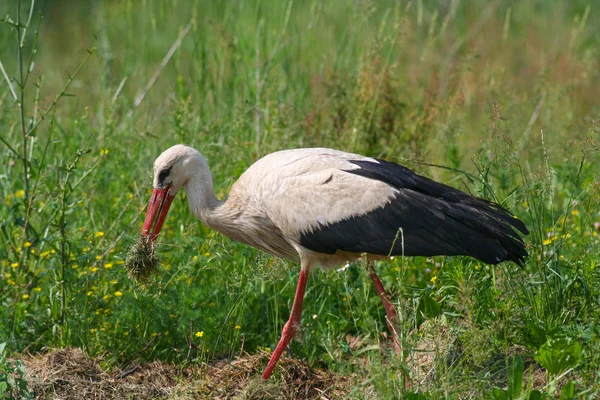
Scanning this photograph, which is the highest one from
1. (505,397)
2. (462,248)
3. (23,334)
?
(462,248)

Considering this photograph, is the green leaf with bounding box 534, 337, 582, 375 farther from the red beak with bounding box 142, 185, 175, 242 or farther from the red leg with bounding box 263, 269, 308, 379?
the red beak with bounding box 142, 185, 175, 242

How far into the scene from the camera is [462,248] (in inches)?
168

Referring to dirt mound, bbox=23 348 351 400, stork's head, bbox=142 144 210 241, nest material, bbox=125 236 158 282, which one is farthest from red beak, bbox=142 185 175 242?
dirt mound, bbox=23 348 351 400

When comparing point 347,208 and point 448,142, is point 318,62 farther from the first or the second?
point 347,208

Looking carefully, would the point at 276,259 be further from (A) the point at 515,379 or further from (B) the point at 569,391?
(B) the point at 569,391

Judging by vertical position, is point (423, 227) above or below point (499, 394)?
above

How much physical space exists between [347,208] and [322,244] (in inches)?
9.4

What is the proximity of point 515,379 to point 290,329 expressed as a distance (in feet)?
4.45

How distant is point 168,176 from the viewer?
16.0 feet

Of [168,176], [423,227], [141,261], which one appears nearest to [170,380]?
[141,261]

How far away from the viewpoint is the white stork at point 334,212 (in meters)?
4.34

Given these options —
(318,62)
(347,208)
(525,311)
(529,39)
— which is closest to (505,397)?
(525,311)

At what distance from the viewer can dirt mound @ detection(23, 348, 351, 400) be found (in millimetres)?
4281

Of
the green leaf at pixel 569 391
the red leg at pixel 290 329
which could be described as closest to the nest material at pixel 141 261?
the red leg at pixel 290 329
